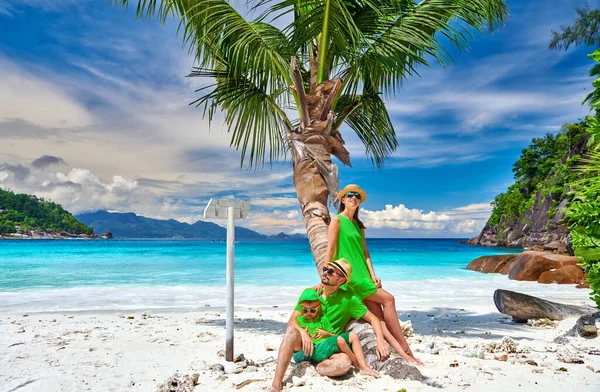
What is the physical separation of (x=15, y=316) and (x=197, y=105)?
592 cm

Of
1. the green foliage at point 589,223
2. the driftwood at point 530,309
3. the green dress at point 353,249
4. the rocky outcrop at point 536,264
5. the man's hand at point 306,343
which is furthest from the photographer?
the rocky outcrop at point 536,264

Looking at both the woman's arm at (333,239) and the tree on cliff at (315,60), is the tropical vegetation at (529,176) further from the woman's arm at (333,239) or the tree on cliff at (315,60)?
the woman's arm at (333,239)

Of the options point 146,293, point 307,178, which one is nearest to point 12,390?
point 307,178

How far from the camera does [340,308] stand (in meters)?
4.20

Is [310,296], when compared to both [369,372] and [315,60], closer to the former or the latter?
[369,372]

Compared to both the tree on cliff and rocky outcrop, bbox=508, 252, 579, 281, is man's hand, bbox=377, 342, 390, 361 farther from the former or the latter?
rocky outcrop, bbox=508, 252, 579, 281

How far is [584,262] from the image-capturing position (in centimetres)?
590

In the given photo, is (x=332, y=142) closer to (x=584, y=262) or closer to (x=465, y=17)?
(x=465, y=17)

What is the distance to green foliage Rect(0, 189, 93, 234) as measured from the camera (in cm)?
10107

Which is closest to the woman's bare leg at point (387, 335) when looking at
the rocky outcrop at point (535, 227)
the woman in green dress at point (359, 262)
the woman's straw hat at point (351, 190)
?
the woman in green dress at point (359, 262)

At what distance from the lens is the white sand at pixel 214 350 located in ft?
13.2

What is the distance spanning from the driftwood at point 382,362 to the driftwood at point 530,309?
14.5 feet

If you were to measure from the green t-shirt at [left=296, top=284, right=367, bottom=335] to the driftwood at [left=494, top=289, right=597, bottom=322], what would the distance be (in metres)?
4.70

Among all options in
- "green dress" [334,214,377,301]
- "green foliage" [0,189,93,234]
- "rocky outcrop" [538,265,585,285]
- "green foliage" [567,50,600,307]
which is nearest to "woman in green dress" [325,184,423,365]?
"green dress" [334,214,377,301]
